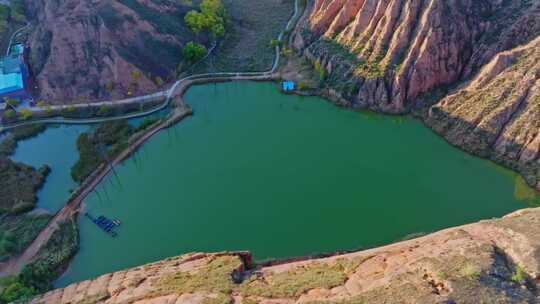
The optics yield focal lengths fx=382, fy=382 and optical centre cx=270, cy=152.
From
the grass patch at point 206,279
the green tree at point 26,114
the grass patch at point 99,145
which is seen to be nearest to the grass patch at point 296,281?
the grass patch at point 206,279

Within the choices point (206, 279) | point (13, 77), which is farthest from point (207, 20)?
point (206, 279)

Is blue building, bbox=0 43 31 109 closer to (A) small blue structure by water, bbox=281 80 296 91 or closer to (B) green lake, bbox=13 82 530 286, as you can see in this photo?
(B) green lake, bbox=13 82 530 286

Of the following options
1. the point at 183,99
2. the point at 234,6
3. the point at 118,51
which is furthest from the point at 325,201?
the point at 234,6

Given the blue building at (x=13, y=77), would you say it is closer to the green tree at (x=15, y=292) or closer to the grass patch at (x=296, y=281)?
the green tree at (x=15, y=292)

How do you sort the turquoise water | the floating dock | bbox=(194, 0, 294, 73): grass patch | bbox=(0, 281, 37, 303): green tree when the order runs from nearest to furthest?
1. bbox=(0, 281, 37, 303): green tree
2. the floating dock
3. the turquoise water
4. bbox=(194, 0, 294, 73): grass patch

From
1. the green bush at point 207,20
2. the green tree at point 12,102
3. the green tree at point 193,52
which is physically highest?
the green bush at point 207,20

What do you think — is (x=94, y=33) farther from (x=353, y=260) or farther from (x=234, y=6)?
(x=353, y=260)

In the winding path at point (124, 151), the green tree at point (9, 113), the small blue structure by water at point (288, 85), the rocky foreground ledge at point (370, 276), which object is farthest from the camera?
the small blue structure by water at point (288, 85)

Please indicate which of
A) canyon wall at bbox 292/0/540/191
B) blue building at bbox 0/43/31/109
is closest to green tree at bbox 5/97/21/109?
blue building at bbox 0/43/31/109
